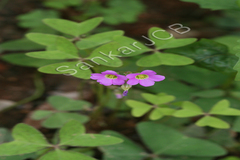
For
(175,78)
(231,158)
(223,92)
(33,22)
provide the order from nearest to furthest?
1. (231,158)
2. (223,92)
3. (175,78)
4. (33,22)

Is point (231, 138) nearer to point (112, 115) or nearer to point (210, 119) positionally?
point (210, 119)

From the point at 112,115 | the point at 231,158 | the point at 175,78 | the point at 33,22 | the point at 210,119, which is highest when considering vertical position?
the point at 33,22

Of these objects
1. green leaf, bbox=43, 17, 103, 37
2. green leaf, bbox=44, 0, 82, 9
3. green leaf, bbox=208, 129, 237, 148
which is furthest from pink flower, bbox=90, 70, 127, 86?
green leaf, bbox=44, 0, 82, 9

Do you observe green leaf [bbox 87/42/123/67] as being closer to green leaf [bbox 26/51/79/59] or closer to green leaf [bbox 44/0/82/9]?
green leaf [bbox 26/51/79/59]

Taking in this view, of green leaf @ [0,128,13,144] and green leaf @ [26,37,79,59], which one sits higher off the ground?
green leaf @ [26,37,79,59]

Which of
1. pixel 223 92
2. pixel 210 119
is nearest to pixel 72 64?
pixel 210 119

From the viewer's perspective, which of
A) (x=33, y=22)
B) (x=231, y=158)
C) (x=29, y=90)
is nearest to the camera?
(x=231, y=158)
